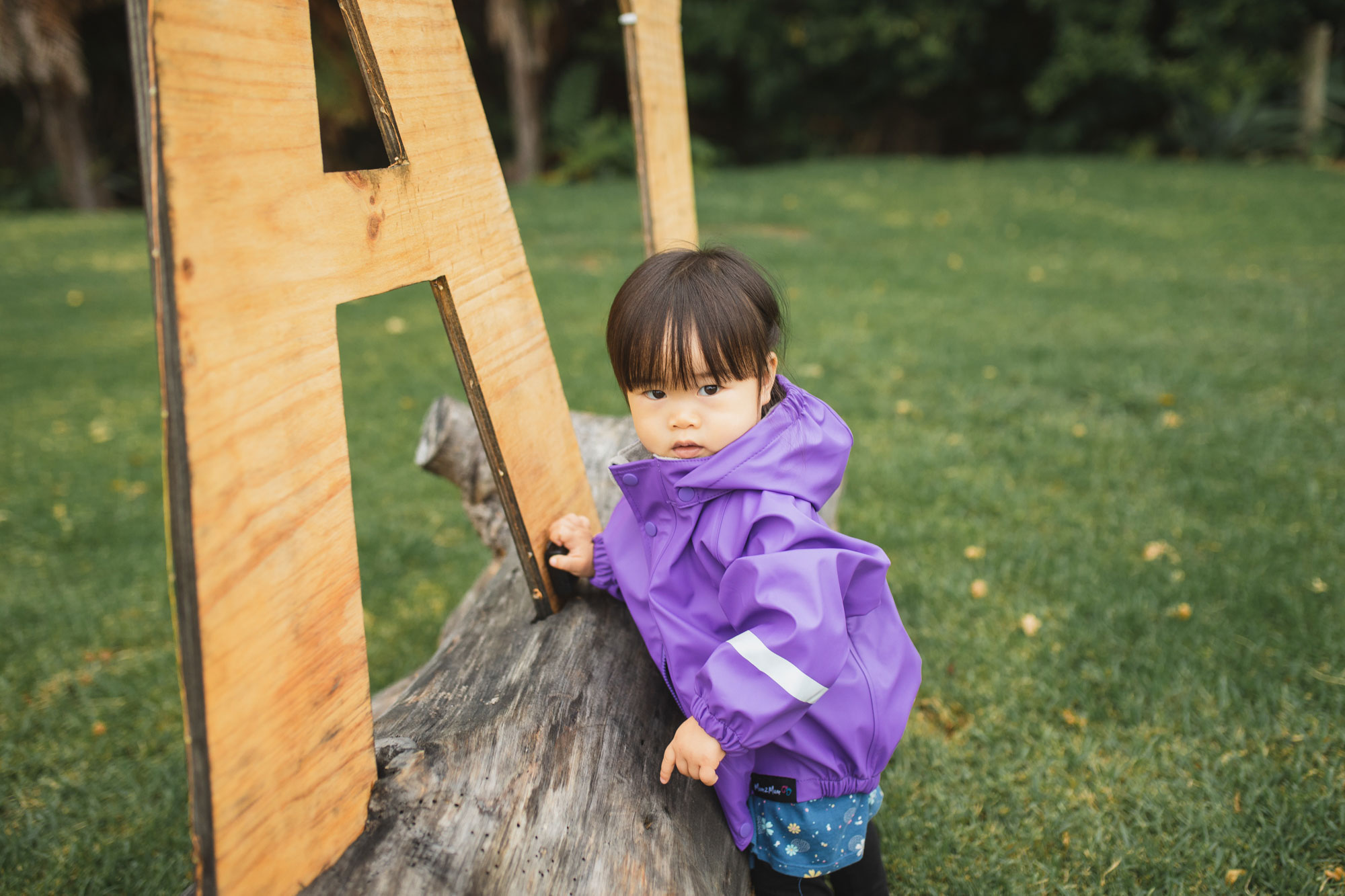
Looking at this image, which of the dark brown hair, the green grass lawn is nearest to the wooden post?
the green grass lawn

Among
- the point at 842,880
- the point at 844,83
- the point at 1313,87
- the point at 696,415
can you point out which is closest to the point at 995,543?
the point at 842,880

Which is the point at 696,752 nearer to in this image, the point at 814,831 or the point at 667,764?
the point at 667,764

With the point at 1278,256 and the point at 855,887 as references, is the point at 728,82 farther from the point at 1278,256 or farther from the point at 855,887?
the point at 855,887

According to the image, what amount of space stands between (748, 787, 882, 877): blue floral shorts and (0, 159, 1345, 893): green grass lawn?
0.51m

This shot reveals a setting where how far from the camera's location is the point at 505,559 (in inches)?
92.0

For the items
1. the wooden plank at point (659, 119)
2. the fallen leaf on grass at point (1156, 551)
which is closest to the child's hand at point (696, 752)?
the wooden plank at point (659, 119)

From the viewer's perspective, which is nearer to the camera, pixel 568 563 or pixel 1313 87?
pixel 568 563

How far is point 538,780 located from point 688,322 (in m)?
0.80

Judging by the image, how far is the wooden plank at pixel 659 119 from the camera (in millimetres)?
2252

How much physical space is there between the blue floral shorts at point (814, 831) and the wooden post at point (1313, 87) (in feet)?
47.3

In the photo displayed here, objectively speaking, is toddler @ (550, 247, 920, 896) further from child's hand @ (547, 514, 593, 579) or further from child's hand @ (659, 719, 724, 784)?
child's hand @ (547, 514, 593, 579)

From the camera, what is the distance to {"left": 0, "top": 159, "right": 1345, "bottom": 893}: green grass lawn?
7.22 ft

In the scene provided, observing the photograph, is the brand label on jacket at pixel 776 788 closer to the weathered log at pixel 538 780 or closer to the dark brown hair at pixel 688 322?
the weathered log at pixel 538 780

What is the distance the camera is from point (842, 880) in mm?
1900
